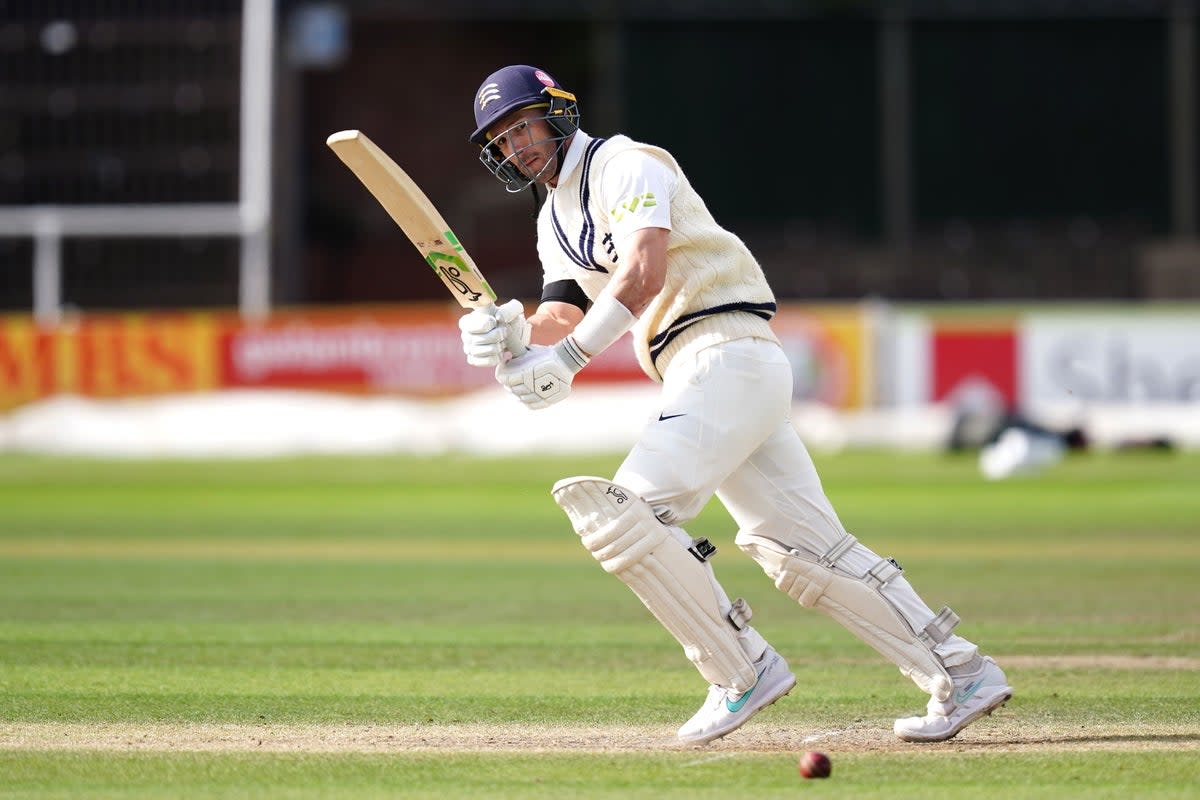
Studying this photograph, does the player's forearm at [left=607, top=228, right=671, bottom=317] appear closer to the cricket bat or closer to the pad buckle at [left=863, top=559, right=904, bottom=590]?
the cricket bat

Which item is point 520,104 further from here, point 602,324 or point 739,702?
point 739,702

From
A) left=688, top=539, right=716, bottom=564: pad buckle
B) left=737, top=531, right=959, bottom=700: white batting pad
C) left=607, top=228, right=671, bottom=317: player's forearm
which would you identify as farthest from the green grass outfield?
left=607, top=228, right=671, bottom=317: player's forearm

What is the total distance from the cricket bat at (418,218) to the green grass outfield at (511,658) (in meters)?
1.32

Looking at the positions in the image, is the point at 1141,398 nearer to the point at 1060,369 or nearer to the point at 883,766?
the point at 1060,369

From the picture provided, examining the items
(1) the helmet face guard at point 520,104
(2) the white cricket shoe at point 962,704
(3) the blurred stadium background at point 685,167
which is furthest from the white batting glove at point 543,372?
(3) the blurred stadium background at point 685,167

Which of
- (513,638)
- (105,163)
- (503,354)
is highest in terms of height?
(105,163)

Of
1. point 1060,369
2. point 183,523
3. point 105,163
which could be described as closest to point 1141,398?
point 1060,369

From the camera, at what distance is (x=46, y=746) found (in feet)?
17.7

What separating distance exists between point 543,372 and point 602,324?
0.21m

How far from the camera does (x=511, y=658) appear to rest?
7320 millimetres

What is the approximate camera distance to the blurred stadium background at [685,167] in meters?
19.6

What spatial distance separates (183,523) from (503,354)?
347 inches

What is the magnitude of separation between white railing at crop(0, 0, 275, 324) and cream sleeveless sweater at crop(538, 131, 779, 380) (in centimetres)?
1654

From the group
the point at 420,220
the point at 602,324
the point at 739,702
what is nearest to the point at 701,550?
the point at 739,702
